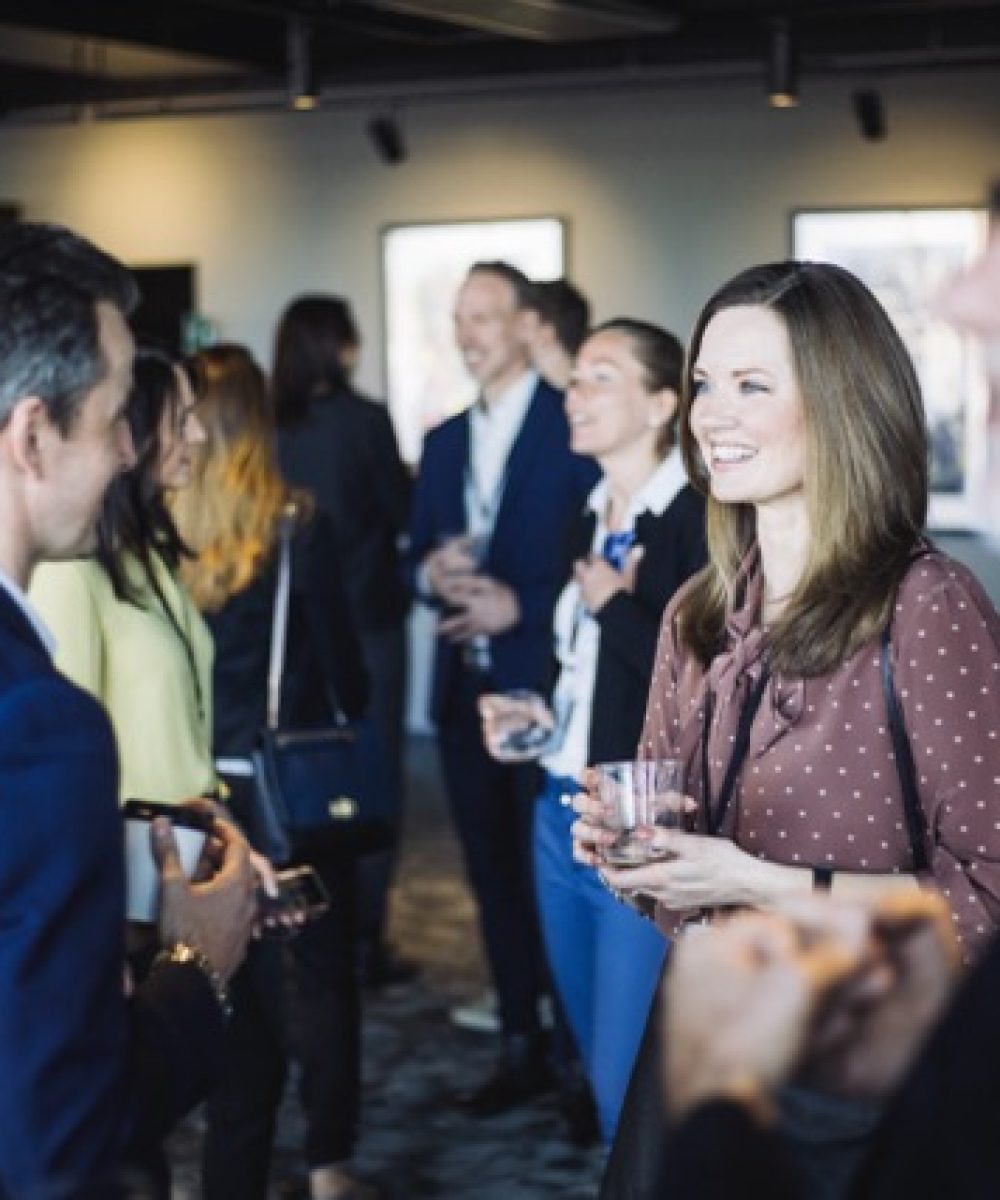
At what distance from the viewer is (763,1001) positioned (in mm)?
940

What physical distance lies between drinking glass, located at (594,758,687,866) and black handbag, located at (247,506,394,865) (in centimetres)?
141

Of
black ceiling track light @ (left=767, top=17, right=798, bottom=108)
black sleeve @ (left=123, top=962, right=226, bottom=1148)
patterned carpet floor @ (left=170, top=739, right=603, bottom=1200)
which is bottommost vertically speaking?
patterned carpet floor @ (left=170, top=739, right=603, bottom=1200)

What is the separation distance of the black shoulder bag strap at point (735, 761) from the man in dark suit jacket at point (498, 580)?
6.81 ft

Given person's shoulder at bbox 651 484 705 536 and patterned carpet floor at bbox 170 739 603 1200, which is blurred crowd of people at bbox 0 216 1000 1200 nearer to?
person's shoulder at bbox 651 484 705 536

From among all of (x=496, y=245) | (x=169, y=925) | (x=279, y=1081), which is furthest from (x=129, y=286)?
(x=496, y=245)

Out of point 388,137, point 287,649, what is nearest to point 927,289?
point 388,137

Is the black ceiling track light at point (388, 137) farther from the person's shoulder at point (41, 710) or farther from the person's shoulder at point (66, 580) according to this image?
the person's shoulder at point (41, 710)

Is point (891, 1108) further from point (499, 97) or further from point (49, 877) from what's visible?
point (499, 97)

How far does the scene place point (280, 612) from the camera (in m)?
3.92

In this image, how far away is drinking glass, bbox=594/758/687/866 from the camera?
247cm

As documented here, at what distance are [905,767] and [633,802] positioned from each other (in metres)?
0.30

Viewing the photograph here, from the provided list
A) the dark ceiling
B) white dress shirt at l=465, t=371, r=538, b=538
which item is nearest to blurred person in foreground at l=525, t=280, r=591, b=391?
white dress shirt at l=465, t=371, r=538, b=538

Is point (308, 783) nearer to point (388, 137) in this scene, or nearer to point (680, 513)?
point (680, 513)

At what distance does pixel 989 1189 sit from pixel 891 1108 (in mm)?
55
